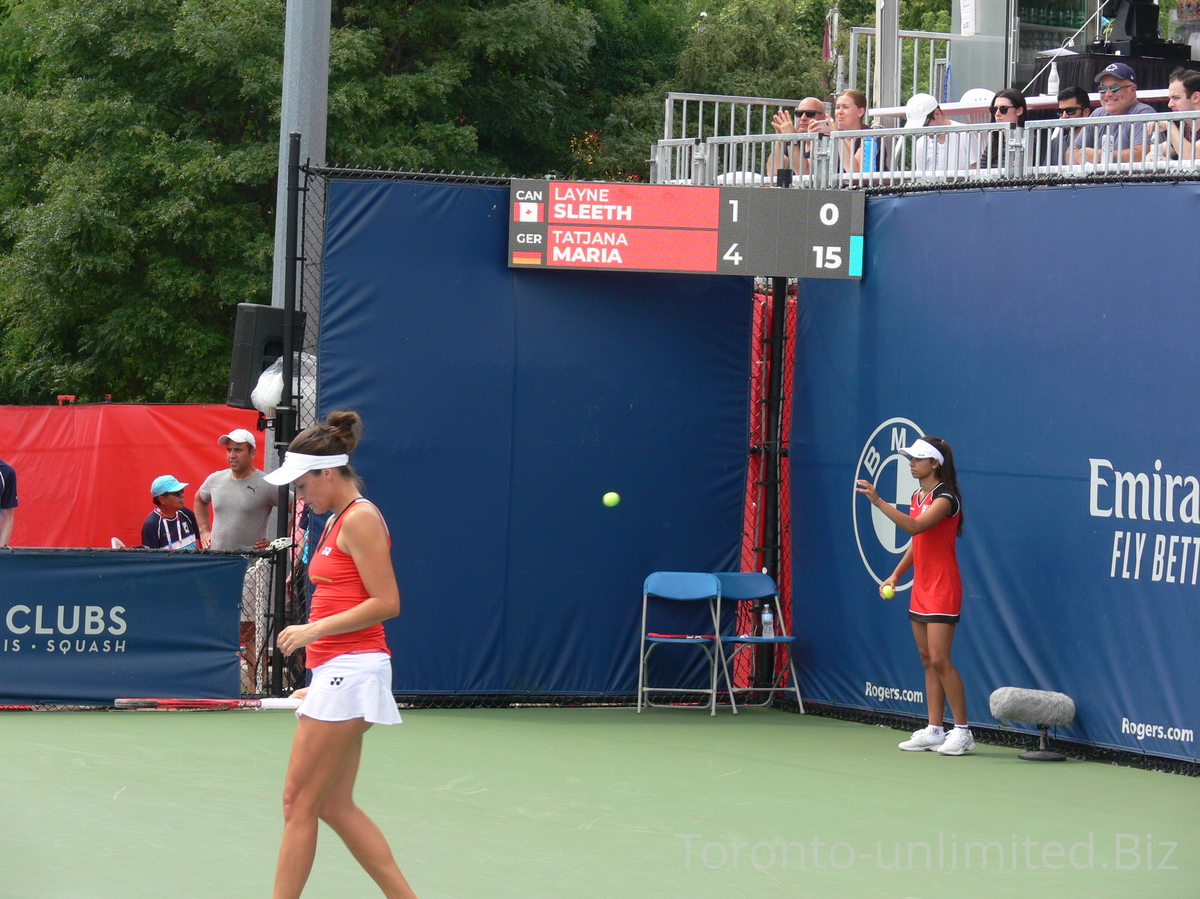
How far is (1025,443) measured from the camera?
9.27m

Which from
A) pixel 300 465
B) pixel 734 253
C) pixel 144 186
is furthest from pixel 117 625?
pixel 144 186

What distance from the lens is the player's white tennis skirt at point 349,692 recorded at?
463cm

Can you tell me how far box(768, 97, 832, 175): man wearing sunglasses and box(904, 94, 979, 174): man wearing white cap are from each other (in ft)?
2.50

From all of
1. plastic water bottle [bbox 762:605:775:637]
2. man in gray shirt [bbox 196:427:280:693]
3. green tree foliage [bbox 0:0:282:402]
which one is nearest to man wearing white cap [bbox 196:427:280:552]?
man in gray shirt [bbox 196:427:280:693]

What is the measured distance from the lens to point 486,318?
10133 millimetres

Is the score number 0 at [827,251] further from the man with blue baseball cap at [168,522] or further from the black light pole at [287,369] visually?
the man with blue baseball cap at [168,522]

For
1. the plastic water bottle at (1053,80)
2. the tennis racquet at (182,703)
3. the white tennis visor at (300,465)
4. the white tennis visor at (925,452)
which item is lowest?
the tennis racquet at (182,703)

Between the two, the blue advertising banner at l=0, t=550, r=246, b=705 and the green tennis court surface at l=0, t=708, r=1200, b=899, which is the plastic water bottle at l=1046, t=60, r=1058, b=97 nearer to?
the green tennis court surface at l=0, t=708, r=1200, b=899

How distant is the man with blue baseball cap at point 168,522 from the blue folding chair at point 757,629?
429 cm

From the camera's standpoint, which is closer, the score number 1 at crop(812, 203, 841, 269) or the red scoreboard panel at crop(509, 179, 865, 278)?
the red scoreboard panel at crop(509, 179, 865, 278)

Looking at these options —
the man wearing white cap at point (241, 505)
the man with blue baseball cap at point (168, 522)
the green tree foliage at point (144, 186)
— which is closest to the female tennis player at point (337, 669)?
the man wearing white cap at point (241, 505)

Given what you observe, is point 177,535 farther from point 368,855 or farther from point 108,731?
point 368,855

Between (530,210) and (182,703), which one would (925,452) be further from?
(182,703)

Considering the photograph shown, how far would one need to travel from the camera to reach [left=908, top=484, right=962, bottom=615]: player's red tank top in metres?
8.76
